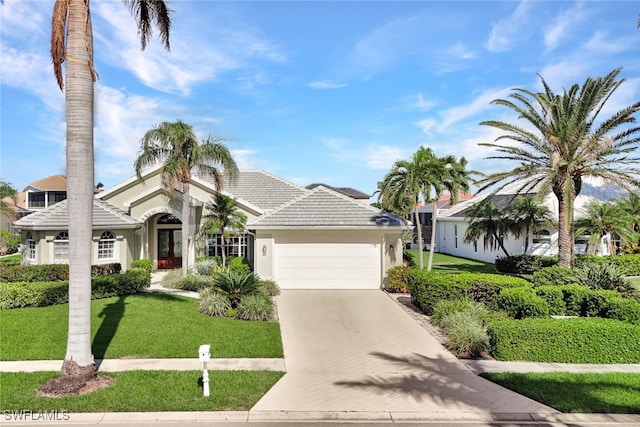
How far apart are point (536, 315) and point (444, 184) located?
28.5 feet

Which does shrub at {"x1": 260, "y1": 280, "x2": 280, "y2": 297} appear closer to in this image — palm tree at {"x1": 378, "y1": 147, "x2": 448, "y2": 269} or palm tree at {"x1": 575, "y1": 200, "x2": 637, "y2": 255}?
palm tree at {"x1": 378, "y1": 147, "x2": 448, "y2": 269}

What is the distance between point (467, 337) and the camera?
1014cm

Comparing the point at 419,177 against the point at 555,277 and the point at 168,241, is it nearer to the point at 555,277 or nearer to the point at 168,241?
the point at 555,277

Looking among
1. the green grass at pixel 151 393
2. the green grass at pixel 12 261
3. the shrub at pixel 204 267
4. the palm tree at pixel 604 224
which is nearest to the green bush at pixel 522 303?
the green grass at pixel 151 393

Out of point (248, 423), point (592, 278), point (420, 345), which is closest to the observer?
point (248, 423)

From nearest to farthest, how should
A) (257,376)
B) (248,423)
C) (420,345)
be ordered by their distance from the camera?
(248,423) → (257,376) → (420,345)

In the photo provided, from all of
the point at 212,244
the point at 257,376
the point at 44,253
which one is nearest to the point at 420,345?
the point at 257,376

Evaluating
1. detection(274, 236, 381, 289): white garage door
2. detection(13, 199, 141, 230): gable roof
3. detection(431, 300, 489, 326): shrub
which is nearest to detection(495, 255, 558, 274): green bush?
detection(274, 236, 381, 289): white garage door

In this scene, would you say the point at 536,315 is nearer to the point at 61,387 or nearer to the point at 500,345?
the point at 500,345

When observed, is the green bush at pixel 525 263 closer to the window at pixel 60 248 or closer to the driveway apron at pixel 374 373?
the driveway apron at pixel 374 373

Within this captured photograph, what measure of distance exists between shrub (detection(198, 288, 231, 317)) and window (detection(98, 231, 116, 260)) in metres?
9.74

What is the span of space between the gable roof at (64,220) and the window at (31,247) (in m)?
0.67

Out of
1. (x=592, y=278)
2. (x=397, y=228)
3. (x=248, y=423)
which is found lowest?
(x=248, y=423)

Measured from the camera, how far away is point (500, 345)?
9727 millimetres
